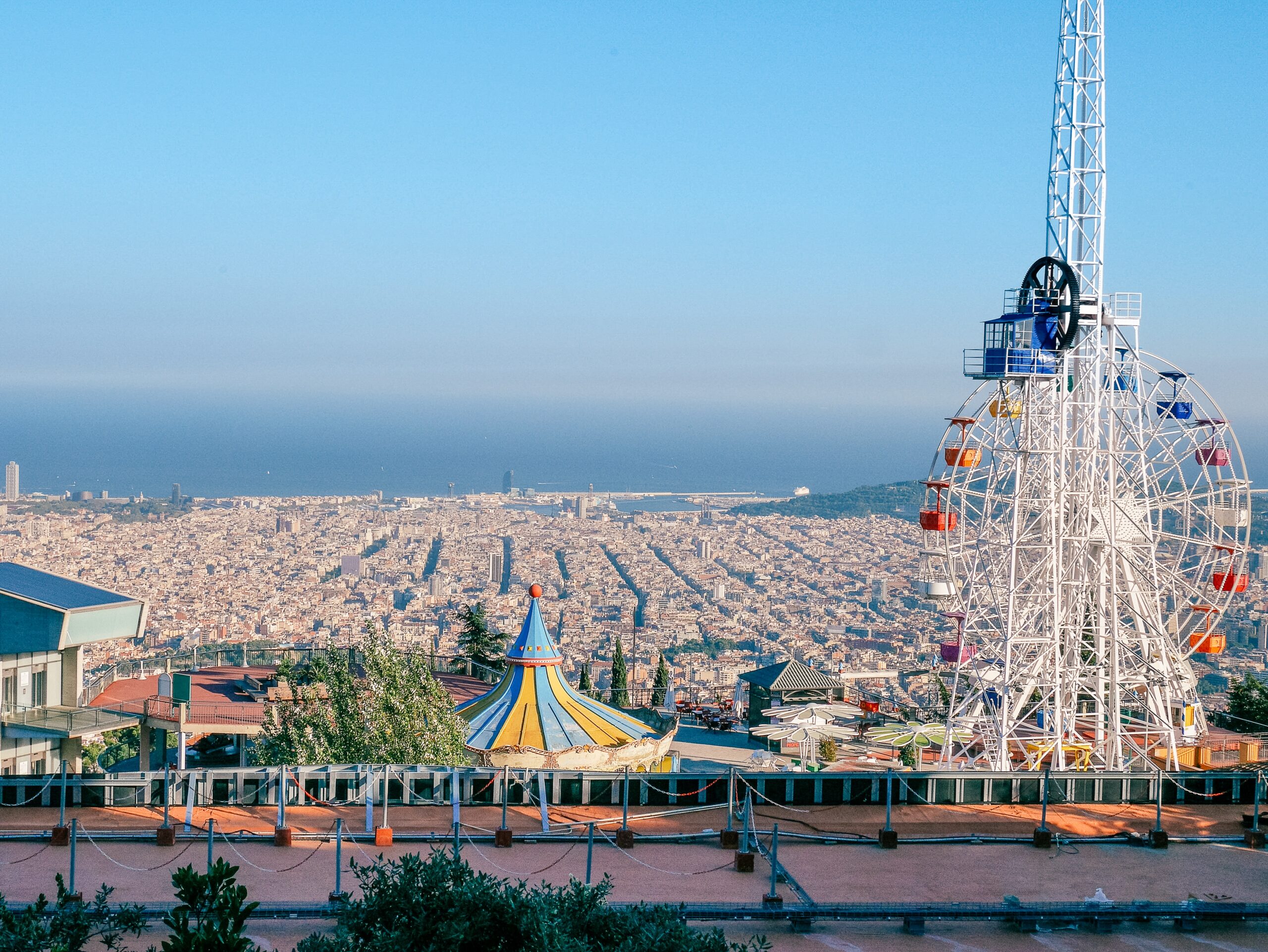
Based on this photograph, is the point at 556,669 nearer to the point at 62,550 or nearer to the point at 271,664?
the point at 271,664

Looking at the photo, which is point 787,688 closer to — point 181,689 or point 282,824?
point 181,689

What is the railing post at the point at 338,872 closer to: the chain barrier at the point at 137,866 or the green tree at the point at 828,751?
the chain barrier at the point at 137,866

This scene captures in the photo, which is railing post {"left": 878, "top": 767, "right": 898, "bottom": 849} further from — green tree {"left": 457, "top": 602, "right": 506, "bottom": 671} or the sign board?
green tree {"left": 457, "top": 602, "right": 506, "bottom": 671}

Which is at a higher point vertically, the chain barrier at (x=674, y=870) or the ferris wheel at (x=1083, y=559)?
the ferris wheel at (x=1083, y=559)

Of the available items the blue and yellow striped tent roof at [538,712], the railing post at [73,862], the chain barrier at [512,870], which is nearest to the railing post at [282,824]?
the chain barrier at [512,870]

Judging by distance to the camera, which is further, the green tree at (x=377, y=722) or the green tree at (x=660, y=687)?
the green tree at (x=660, y=687)

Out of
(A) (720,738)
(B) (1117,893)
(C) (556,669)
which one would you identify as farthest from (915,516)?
(B) (1117,893)

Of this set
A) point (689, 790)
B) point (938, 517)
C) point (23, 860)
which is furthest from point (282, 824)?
point (938, 517)
